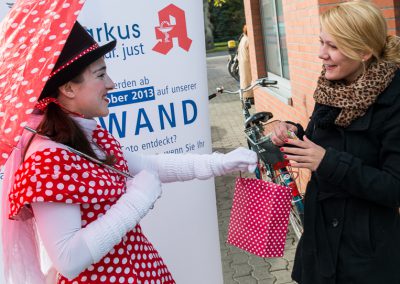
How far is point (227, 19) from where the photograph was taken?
40.5 metres

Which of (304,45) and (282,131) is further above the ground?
(304,45)

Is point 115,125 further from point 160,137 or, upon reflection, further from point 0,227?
point 0,227

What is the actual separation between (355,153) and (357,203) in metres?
0.20

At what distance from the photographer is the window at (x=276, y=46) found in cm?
567

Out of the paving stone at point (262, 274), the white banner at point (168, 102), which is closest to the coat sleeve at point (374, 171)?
the white banner at point (168, 102)

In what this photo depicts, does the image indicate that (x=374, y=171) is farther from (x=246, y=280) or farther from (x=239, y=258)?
(x=239, y=258)

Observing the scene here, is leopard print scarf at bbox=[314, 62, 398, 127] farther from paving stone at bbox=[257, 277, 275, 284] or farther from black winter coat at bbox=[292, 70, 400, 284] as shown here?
paving stone at bbox=[257, 277, 275, 284]

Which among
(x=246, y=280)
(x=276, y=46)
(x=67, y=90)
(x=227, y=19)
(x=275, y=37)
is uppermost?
(x=227, y=19)

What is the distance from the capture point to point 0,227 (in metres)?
1.82

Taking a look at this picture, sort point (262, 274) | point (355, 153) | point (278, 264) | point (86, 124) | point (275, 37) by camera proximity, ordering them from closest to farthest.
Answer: point (86, 124) < point (355, 153) < point (262, 274) < point (278, 264) < point (275, 37)

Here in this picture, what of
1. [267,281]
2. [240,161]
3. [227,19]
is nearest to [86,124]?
[240,161]

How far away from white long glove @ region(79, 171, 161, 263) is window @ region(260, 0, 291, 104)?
136 inches

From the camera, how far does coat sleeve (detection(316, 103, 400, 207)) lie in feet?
5.88

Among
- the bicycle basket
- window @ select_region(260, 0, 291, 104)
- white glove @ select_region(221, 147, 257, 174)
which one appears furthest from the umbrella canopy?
window @ select_region(260, 0, 291, 104)
